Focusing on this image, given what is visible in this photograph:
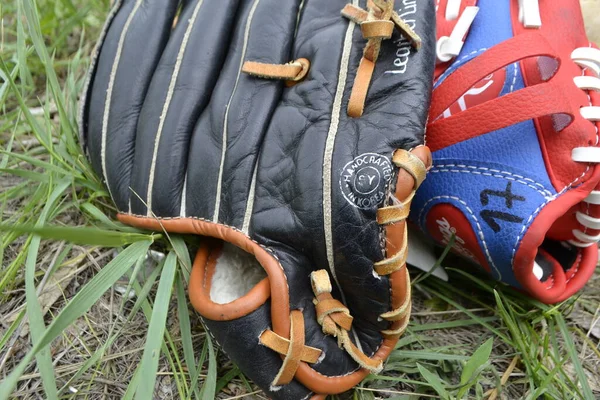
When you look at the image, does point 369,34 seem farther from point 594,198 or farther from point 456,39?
point 594,198

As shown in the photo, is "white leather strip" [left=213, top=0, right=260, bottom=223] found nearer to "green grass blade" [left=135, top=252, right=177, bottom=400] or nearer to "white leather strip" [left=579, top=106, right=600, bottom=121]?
"green grass blade" [left=135, top=252, right=177, bottom=400]

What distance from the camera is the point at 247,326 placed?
102 cm

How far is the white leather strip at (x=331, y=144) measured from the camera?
3.31 feet

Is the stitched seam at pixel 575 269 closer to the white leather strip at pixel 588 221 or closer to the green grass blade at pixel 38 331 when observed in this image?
the white leather strip at pixel 588 221

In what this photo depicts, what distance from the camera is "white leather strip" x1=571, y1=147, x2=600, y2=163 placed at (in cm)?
105

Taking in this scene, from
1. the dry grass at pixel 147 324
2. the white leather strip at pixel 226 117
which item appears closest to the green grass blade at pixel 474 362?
the dry grass at pixel 147 324

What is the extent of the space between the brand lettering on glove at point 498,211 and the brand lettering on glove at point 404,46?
0.35m

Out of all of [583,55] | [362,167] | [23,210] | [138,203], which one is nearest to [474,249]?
[362,167]

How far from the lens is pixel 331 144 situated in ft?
3.37

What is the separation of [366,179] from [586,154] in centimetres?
50

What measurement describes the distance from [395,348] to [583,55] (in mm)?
846

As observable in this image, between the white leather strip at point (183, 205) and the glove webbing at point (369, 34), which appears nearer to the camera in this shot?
the glove webbing at point (369, 34)

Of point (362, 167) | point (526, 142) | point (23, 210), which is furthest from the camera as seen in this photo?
point (23, 210)

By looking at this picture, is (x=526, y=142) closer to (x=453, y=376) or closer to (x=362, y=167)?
(x=362, y=167)
